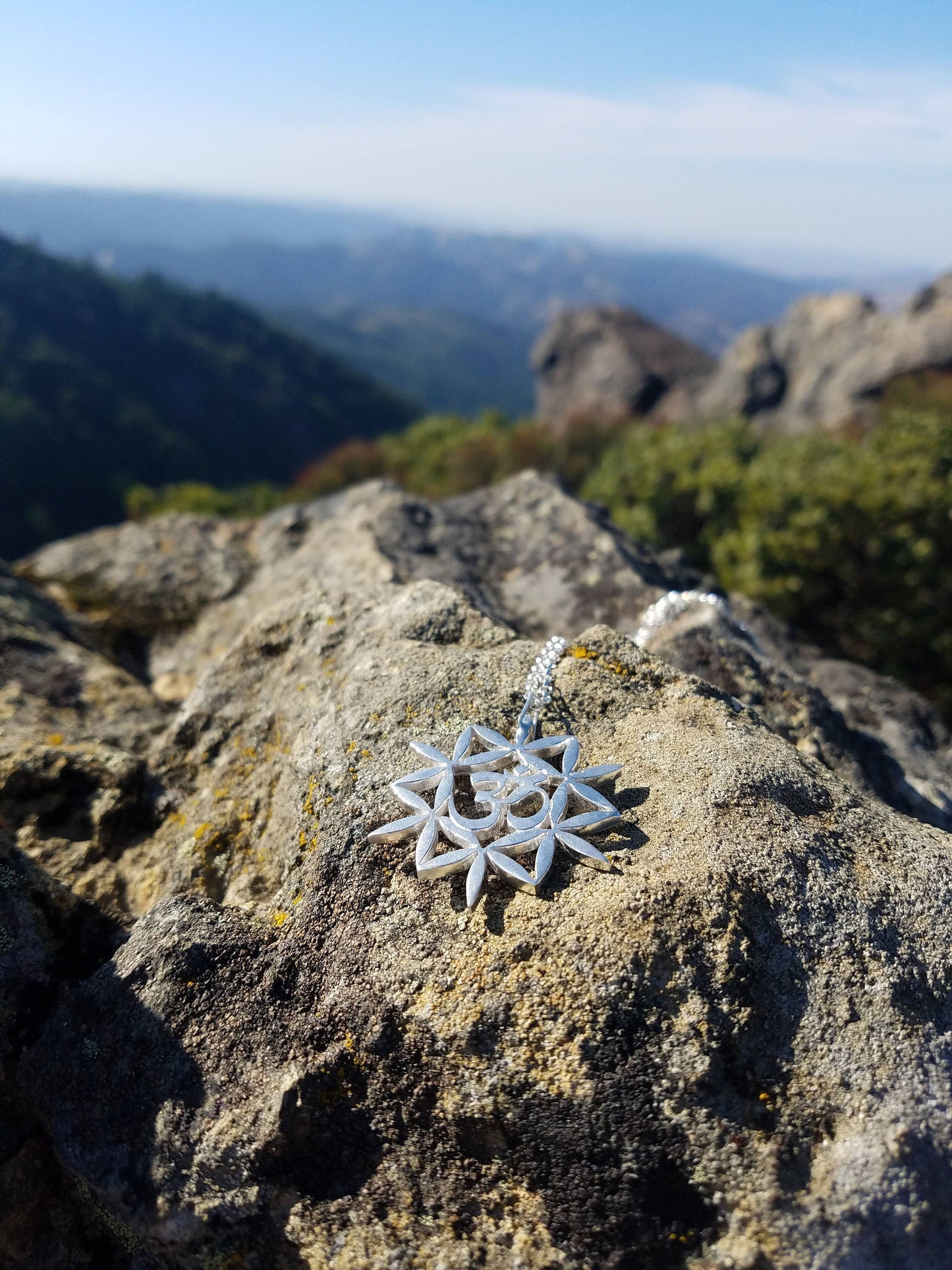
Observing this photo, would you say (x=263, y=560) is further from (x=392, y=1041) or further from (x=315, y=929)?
(x=392, y=1041)

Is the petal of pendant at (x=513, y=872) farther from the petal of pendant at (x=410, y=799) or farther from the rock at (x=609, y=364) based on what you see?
the rock at (x=609, y=364)

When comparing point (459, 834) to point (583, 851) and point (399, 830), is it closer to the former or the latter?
point (399, 830)

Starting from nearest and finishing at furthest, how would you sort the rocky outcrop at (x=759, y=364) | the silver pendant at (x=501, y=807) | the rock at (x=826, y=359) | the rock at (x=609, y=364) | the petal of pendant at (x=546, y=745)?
the silver pendant at (x=501, y=807) < the petal of pendant at (x=546, y=745) < the rock at (x=826, y=359) < the rocky outcrop at (x=759, y=364) < the rock at (x=609, y=364)

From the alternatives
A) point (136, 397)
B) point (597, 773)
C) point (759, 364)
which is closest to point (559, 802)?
point (597, 773)

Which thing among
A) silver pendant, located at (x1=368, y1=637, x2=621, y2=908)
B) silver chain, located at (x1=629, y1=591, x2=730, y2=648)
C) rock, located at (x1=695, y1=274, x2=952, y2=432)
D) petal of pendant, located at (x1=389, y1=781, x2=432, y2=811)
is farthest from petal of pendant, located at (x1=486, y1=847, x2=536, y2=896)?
rock, located at (x1=695, y1=274, x2=952, y2=432)

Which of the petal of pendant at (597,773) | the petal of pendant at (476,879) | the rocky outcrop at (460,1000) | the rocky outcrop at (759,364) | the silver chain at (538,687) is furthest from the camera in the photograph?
the rocky outcrop at (759,364)

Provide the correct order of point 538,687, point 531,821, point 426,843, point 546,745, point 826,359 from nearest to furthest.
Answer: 1. point 426,843
2. point 531,821
3. point 546,745
4. point 538,687
5. point 826,359

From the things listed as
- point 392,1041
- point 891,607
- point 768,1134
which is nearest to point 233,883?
point 392,1041

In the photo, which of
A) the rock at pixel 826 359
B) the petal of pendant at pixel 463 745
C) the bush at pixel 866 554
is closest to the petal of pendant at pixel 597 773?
the petal of pendant at pixel 463 745
